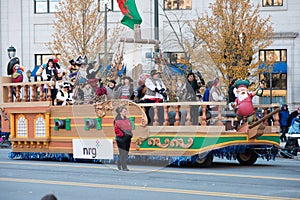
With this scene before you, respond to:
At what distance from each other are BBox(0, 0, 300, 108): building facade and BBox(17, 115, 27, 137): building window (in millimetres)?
12266

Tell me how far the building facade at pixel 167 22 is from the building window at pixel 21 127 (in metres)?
12.3

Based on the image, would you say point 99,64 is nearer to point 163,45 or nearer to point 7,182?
point 163,45

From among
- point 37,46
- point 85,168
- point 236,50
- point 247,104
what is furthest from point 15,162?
point 37,46

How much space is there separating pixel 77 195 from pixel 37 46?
32562mm

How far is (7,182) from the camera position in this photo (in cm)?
1477

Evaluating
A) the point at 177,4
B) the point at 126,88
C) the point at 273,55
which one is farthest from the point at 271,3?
the point at 126,88

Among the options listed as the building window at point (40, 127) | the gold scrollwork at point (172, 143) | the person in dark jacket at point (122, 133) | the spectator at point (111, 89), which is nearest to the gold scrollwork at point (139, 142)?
the gold scrollwork at point (172, 143)

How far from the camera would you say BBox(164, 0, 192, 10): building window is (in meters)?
35.2

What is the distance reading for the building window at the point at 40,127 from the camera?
20.3m

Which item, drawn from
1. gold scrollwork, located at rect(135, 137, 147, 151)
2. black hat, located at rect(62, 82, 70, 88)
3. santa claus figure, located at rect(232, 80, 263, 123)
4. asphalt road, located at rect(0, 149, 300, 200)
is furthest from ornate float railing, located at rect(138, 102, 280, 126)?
black hat, located at rect(62, 82, 70, 88)

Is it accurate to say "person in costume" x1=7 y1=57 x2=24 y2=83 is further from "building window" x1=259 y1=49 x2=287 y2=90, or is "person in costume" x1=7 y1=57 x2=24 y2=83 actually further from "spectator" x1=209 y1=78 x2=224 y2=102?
"building window" x1=259 y1=49 x2=287 y2=90

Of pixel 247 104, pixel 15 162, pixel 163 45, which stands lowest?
pixel 15 162

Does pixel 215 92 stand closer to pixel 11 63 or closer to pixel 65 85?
pixel 65 85

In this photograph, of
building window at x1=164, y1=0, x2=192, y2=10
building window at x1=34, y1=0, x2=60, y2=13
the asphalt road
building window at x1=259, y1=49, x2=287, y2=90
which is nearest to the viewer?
the asphalt road
